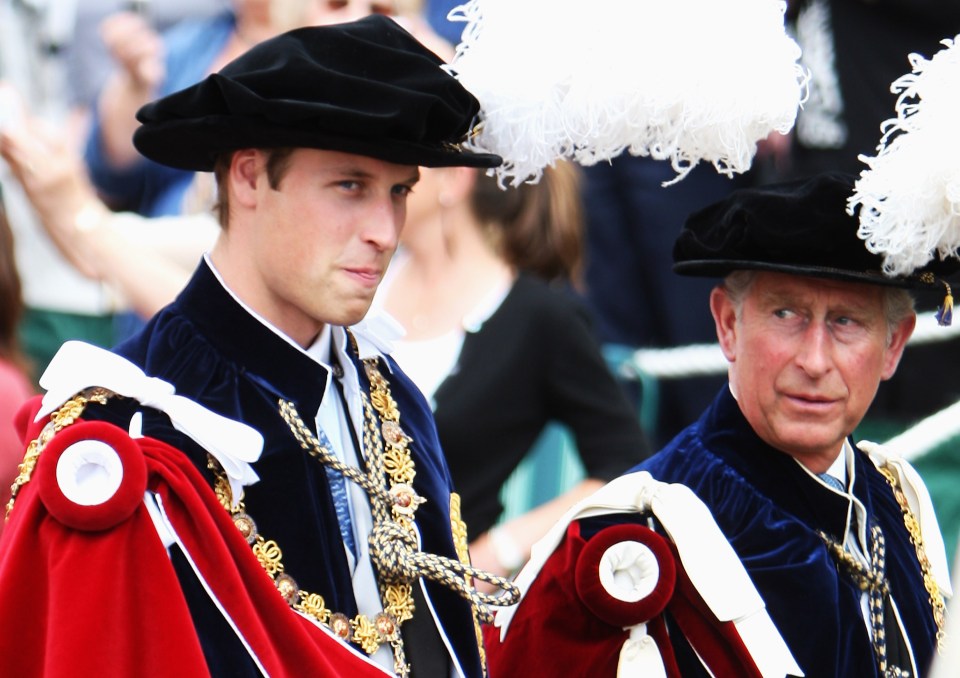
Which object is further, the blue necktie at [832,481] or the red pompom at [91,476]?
the blue necktie at [832,481]

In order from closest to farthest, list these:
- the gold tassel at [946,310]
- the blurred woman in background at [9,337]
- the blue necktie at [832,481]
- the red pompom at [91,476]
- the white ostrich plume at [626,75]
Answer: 1. the red pompom at [91,476]
2. the white ostrich plume at [626,75]
3. the gold tassel at [946,310]
4. the blue necktie at [832,481]
5. the blurred woman in background at [9,337]

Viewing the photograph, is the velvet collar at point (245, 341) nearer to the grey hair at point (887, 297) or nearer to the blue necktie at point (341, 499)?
the blue necktie at point (341, 499)

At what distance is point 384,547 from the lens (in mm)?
3379

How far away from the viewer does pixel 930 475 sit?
599cm

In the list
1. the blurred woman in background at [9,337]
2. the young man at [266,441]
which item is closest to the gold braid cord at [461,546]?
the young man at [266,441]

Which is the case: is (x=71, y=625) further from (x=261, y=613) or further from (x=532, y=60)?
(x=532, y=60)

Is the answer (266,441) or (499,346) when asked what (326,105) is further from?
(499,346)

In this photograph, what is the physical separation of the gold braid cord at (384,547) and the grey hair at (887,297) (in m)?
0.88

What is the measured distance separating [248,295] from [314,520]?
0.45m

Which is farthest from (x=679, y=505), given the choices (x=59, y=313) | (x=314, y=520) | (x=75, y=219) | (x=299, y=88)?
(x=59, y=313)

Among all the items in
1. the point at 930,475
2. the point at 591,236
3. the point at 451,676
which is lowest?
the point at 451,676

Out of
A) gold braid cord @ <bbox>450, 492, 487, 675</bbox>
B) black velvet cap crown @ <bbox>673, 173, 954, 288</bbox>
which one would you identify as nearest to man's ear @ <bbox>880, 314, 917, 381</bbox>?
black velvet cap crown @ <bbox>673, 173, 954, 288</bbox>

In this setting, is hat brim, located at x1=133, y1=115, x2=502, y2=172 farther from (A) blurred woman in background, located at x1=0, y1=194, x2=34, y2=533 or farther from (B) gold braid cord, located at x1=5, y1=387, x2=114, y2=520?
(A) blurred woman in background, located at x1=0, y1=194, x2=34, y2=533

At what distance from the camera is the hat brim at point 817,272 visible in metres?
3.79
